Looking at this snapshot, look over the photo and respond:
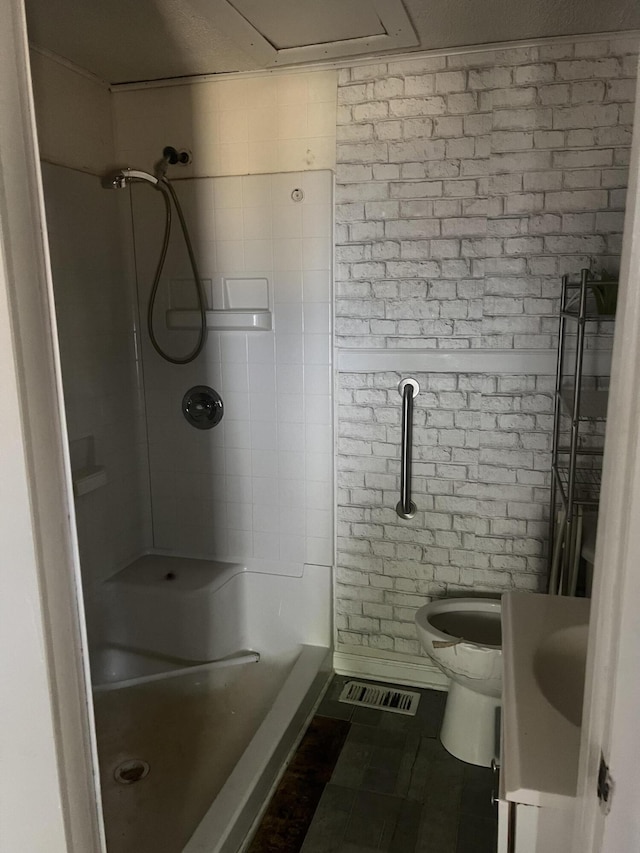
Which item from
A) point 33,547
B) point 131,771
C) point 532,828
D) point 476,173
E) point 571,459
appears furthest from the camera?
point 476,173

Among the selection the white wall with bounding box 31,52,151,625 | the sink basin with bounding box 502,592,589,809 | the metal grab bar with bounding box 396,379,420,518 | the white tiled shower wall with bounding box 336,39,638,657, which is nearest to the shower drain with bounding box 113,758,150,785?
the white wall with bounding box 31,52,151,625

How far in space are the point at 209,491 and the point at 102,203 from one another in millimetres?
1207

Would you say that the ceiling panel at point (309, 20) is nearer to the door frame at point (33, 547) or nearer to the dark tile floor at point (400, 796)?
the door frame at point (33, 547)

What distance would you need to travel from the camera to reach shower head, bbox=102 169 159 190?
7.48ft

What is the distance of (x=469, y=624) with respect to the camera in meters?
2.24

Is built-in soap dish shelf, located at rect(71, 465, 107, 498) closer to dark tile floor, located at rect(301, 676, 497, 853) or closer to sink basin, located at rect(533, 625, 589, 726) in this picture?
dark tile floor, located at rect(301, 676, 497, 853)

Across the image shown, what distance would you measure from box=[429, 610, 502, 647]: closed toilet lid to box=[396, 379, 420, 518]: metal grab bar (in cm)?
39

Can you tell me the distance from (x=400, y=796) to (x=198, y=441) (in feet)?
4.84

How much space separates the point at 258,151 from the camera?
2.36 meters

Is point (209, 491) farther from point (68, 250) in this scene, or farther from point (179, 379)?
point (68, 250)

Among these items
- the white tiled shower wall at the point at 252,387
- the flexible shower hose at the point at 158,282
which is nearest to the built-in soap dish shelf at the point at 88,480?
the white tiled shower wall at the point at 252,387

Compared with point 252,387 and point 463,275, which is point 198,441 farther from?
point 463,275

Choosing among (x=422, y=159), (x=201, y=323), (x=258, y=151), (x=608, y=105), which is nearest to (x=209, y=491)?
(x=201, y=323)

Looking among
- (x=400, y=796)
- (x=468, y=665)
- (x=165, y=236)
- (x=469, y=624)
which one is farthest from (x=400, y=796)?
(x=165, y=236)
